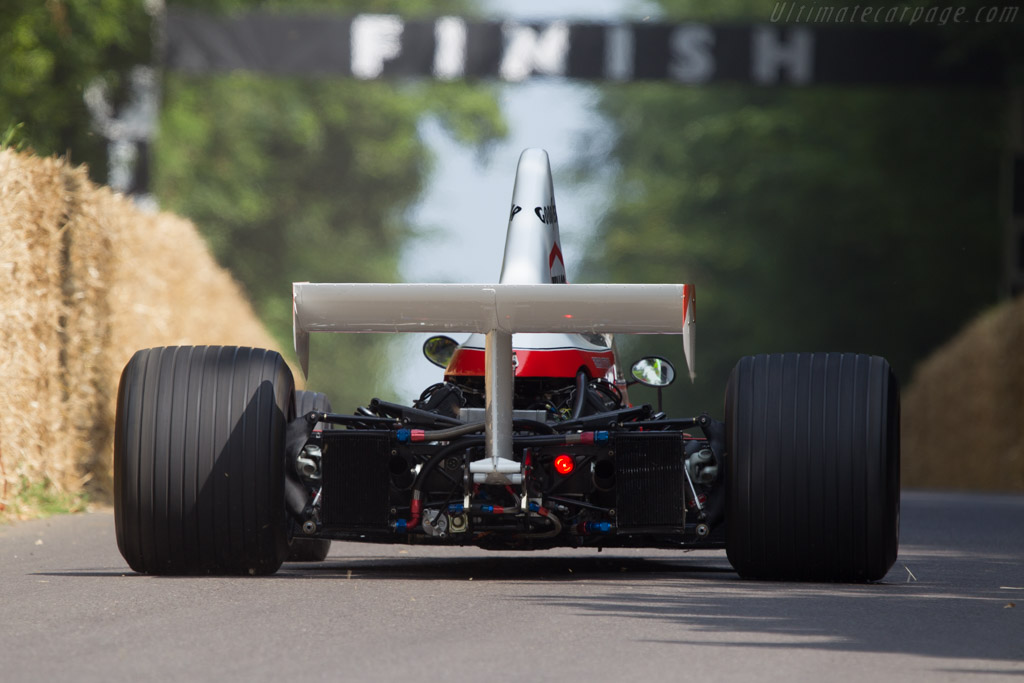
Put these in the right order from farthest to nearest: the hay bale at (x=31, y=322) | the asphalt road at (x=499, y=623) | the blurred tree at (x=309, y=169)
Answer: the blurred tree at (x=309, y=169), the hay bale at (x=31, y=322), the asphalt road at (x=499, y=623)

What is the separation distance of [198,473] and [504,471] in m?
1.49

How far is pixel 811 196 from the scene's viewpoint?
1699 inches

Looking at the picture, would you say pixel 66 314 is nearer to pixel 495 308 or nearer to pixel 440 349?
pixel 440 349

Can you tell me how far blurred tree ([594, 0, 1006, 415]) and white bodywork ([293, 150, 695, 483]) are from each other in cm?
2534

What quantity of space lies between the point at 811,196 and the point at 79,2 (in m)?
21.4

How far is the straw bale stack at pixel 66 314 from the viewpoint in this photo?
12.8 meters

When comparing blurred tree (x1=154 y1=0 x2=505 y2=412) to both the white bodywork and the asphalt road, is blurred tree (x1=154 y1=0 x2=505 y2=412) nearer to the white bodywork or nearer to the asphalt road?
the asphalt road

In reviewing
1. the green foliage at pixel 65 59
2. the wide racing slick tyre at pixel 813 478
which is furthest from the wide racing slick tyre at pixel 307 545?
the green foliage at pixel 65 59

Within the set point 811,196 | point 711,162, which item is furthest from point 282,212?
point 811,196

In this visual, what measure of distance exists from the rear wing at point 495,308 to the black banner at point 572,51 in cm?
1661

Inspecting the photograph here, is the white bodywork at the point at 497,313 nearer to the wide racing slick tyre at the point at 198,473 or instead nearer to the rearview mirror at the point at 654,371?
the wide racing slick tyre at the point at 198,473

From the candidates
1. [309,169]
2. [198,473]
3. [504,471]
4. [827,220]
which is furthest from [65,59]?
[309,169]

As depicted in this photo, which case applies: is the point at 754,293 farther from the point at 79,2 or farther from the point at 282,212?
the point at 79,2

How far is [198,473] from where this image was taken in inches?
344
